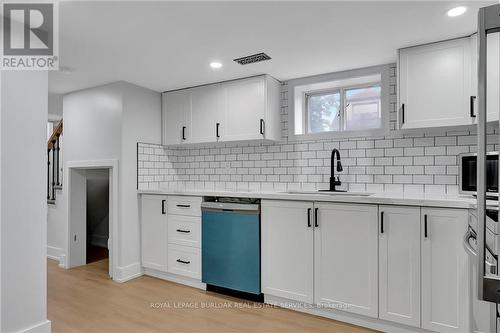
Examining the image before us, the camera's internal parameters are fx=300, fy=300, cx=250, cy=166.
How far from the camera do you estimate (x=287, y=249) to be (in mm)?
2633

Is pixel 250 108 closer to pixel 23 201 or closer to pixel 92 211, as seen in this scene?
pixel 23 201

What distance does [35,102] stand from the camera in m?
2.14

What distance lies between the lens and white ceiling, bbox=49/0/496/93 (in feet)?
6.27

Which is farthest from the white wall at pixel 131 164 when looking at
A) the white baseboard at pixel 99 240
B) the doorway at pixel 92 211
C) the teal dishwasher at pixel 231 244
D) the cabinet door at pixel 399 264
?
the cabinet door at pixel 399 264

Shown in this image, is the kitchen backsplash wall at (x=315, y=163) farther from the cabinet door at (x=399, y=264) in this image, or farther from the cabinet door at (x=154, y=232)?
the cabinet door at (x=399, y=264)

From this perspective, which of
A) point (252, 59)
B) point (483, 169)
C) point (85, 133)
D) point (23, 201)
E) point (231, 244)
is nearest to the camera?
point (483, 169)

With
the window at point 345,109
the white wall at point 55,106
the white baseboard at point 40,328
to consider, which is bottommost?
the white baseboard at point 40,328

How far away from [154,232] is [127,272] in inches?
20.5

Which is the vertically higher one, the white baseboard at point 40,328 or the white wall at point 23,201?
the white wall at point 23,201

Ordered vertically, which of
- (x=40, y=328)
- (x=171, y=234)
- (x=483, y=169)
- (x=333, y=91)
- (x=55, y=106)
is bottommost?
(x=40, y=328)

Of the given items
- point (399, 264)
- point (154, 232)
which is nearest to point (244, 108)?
point (154, 232)

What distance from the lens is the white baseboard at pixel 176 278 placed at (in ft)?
10.4

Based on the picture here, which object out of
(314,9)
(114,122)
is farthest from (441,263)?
(114,122)

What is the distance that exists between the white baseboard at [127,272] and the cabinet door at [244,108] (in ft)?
5.96
